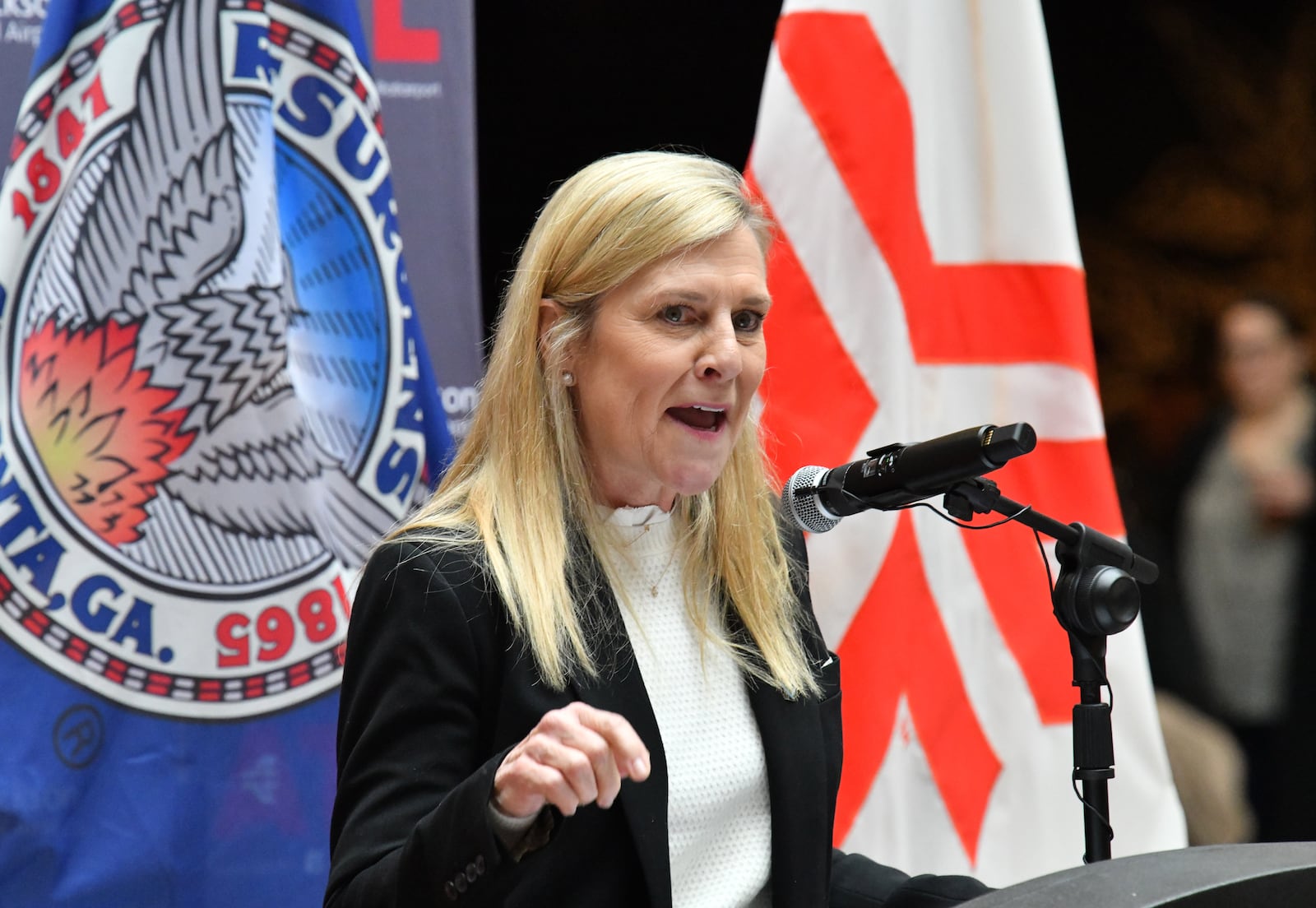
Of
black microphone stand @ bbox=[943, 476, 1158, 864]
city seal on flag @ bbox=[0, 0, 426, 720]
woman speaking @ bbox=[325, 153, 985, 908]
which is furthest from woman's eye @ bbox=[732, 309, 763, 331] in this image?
city seal on flag @ bbox=[0, 0, 426, 720]

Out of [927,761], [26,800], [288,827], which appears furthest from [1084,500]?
[26,800]

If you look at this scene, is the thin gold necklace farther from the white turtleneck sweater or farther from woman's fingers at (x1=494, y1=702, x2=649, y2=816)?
woman's fingers at (x1=494, y1=702, x2=649, y2=816)

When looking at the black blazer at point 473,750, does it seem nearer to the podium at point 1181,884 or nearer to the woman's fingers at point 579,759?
the woman's fingers at point 579,759

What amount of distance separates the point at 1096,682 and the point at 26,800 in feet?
4.69

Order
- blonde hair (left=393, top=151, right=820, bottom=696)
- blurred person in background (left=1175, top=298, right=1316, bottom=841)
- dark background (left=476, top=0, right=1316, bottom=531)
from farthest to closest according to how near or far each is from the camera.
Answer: dark background (left=476, top=0, right=1316, bottom=531)
blurred person in background (left=1175, top=298, right=1316, bottom=841)
blonde hair (left=393, top=151, right=820, bottom=696)

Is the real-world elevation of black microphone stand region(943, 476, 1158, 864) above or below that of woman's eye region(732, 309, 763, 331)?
below

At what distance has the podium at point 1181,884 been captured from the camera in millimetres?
1131

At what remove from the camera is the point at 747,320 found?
1.71m

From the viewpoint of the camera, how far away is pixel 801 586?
75.3 inches

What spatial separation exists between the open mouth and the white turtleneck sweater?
0.46 feet

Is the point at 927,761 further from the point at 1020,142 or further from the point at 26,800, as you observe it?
the point at 26,800

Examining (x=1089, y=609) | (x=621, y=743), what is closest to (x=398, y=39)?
(x=1089, y=609)

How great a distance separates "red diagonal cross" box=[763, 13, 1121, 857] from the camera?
8.52ft

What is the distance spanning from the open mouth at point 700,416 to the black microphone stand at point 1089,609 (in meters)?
0.29
